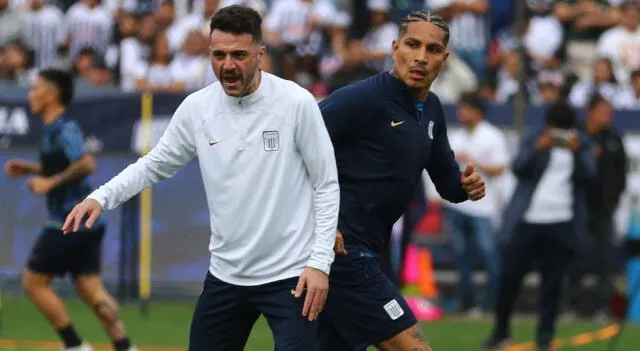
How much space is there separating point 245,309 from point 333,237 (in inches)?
23.2

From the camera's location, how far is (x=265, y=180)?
661 cm

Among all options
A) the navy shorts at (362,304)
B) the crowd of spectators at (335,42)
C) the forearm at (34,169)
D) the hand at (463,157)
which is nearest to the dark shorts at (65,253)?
the forearm at (34,169)

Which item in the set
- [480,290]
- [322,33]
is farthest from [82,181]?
[322,33]

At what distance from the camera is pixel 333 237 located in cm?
657

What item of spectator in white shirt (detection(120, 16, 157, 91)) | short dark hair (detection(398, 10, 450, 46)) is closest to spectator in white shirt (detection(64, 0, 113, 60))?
spectator in white shirt (detection(120, 16, 157, 91))

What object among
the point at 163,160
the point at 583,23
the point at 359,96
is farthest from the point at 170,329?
the point at 583,23

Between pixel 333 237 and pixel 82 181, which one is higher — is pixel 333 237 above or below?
above

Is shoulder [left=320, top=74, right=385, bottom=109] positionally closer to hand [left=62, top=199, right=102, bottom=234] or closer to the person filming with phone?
hand [left=62, top=199, right=102, bottom=234]

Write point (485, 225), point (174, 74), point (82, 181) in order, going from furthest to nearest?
point (174, 74) < point (485, 225) < point (82, 181)

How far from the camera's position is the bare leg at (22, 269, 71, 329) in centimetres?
1104

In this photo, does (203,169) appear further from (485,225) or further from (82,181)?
(485,225)

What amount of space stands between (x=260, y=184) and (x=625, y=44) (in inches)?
484

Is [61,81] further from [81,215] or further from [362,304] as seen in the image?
[81,215]

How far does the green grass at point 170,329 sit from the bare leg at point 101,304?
1.32 metres
